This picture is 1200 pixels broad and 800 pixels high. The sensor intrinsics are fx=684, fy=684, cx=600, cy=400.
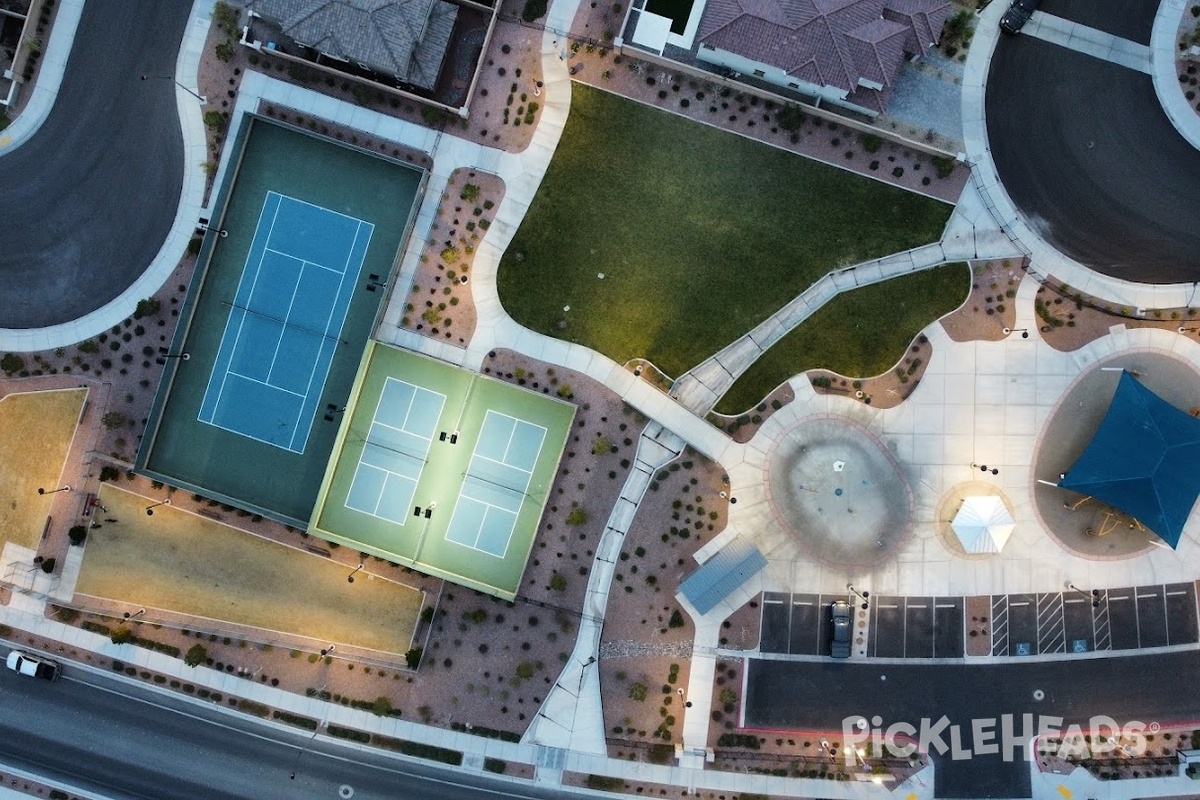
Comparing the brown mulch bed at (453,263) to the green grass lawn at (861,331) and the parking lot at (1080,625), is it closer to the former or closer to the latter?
the green grass lawn at (861,331)

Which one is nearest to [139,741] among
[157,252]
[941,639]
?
[157,252]

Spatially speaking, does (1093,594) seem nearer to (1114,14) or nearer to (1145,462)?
(1145,462)

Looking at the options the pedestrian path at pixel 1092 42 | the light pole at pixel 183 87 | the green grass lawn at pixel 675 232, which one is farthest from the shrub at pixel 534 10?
the pedestrian path at pixel 1092 42

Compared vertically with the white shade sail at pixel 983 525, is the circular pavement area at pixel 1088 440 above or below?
above

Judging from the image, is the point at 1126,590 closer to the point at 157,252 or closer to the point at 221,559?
the point at 221,559

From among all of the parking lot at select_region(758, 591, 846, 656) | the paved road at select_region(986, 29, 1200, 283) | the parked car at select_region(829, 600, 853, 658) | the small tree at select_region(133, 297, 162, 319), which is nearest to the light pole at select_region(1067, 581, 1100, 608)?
the parked car at select_region(829, 600, 853, 658)

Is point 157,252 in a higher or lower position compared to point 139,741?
higher
